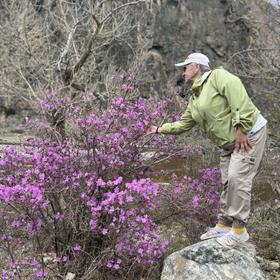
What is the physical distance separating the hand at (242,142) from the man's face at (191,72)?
68 cm

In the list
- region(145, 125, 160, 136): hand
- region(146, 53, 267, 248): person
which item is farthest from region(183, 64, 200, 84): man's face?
region(145, 125, 160, 136): hand

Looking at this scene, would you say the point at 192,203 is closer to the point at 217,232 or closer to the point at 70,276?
the point at 217,232

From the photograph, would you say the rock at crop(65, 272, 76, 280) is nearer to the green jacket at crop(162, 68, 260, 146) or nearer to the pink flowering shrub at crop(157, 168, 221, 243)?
the pink flowering shrub at crop(157, 168, 221, 243)

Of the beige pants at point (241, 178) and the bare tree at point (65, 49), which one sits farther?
the bare tree at point (65, 49)

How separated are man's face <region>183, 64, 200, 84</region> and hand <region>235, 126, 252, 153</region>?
678 millimetres

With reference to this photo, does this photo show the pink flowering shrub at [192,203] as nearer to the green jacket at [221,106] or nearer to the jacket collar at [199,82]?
the green jacket at [221,106]

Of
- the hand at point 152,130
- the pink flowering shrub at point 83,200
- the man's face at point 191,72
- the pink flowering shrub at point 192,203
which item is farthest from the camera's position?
the pink flowering shrub at point 192,203

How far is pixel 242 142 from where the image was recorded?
4.02 meters

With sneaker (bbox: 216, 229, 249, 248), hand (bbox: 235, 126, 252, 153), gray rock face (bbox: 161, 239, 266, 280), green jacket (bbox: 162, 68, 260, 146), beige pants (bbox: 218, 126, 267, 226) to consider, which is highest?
green jacket (bbox: 162, 68, 260, 146)

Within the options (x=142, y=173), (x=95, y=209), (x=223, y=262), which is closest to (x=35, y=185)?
(x=95, y=209)

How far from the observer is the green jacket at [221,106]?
156 inches

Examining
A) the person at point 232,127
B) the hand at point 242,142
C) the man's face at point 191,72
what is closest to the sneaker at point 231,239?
the person at point 232,127

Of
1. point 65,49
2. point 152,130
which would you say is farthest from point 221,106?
point 65,49

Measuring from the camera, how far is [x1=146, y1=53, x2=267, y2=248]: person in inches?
157
